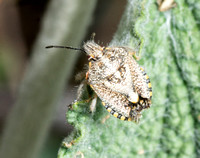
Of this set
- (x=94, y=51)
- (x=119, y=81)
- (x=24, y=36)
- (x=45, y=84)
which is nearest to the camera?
(x=119, y=81)

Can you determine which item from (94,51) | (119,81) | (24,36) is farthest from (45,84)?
(24,36)

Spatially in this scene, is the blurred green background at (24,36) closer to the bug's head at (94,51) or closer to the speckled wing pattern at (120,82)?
the bug's head at (94,51)

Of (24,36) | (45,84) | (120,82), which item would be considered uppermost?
(120,82)

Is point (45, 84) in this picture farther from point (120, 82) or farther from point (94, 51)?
point (120, 82)

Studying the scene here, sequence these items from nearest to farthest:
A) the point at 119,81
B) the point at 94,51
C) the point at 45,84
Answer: the point at 119,81 → the point at 94,51 → the point at 45,84

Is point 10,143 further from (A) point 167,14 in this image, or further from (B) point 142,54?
(A) point 167,14

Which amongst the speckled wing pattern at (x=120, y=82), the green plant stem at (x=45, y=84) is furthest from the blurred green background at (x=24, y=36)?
the speckled wing pattern at (x=120, y=82)

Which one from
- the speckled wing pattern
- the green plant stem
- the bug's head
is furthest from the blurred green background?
the speckled wing pattern

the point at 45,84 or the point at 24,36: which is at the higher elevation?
the point at 45,84

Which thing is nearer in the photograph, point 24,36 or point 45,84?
point 45,84
